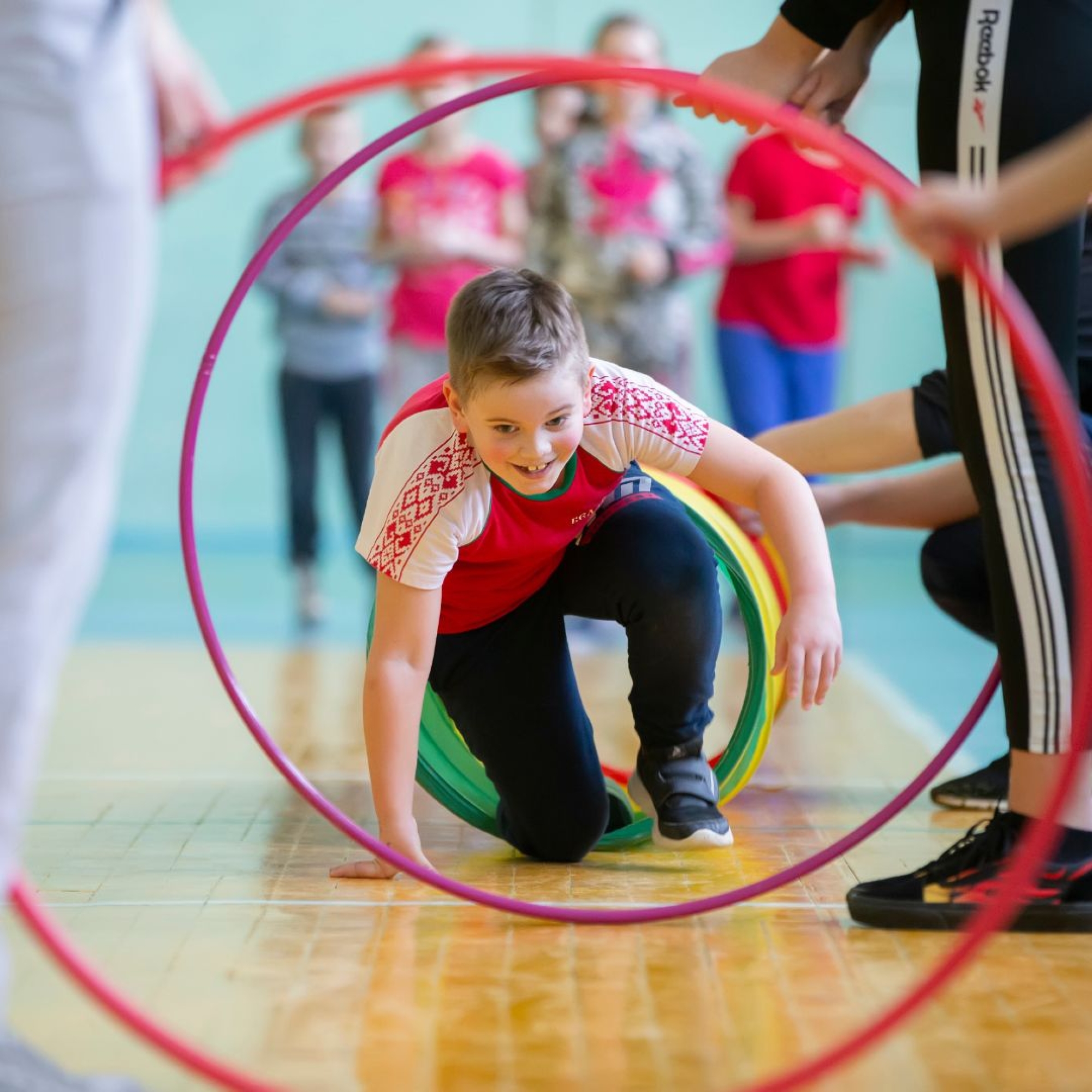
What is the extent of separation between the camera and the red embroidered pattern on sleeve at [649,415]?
204 centimetres

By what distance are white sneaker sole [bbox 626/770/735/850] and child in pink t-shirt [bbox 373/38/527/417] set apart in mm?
2762

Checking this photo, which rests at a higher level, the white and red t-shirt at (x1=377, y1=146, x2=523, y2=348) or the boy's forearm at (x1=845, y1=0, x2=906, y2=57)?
the boy's forearm at (x1=845, y1=0, x2=906, y2=57)

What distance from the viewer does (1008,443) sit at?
179cm

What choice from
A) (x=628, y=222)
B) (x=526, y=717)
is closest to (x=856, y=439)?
(x=526, y=717)

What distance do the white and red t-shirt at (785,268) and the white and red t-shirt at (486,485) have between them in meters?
2.46

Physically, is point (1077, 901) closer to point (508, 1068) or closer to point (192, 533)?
point (508, 1068)

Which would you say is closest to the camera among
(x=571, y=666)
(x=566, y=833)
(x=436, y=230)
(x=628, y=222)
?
(x=566, y=833)

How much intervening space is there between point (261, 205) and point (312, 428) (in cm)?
279

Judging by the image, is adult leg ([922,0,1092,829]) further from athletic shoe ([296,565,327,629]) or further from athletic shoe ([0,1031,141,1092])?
athletic shoe ([296,565,327,629])

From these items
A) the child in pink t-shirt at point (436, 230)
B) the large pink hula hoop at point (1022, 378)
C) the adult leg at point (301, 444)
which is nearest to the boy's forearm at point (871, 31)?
the large pink hula hoop at point (1022, 378)

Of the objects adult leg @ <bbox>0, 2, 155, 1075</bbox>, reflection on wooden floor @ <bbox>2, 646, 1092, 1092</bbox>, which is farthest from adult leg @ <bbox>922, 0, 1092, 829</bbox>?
adult leg @ <bbox>0, 2, 155, 1075</bbox>

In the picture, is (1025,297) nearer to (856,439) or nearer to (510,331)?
(510,331)

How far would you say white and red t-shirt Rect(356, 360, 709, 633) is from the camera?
6.53 ft

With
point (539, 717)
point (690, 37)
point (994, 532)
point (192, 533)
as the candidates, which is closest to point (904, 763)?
point (539, 717)
